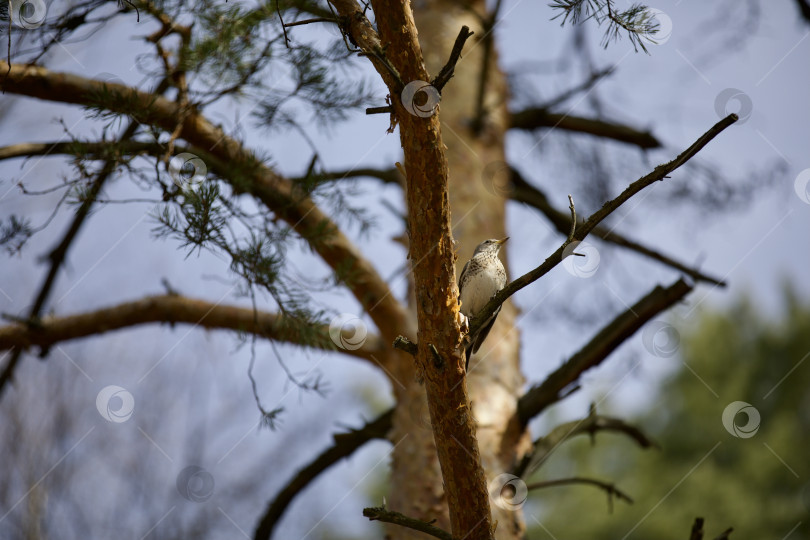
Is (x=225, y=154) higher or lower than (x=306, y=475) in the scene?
higher

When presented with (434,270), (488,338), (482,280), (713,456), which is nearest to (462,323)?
(434,270)

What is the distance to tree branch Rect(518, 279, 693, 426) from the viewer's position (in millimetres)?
2439

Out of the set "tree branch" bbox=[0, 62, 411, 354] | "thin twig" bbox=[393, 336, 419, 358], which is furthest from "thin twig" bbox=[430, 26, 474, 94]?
"tree branch" bbox=[0, 62, 411, 354]

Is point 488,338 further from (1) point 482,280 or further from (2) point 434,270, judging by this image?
(2) point 434,270

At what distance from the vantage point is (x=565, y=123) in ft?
11.7

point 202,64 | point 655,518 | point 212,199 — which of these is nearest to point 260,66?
point 202,64

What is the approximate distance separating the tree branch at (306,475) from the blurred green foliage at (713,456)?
5.58 meters

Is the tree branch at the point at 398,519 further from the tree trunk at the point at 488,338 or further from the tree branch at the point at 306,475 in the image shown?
the tree branch at the point at 306,475

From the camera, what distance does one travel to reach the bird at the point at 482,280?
103 inches

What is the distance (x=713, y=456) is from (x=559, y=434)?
1012 centimetres

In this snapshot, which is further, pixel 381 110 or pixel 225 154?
pixel 225 154

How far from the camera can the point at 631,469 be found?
11.0 m

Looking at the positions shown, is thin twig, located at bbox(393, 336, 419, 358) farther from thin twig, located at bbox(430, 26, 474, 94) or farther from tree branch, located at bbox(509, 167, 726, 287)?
tree branch, located at bbox(509, 167, 726, 287)

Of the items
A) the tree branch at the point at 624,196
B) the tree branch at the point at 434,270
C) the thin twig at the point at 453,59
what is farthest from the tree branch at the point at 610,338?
the thin twig at the point at 453,59
